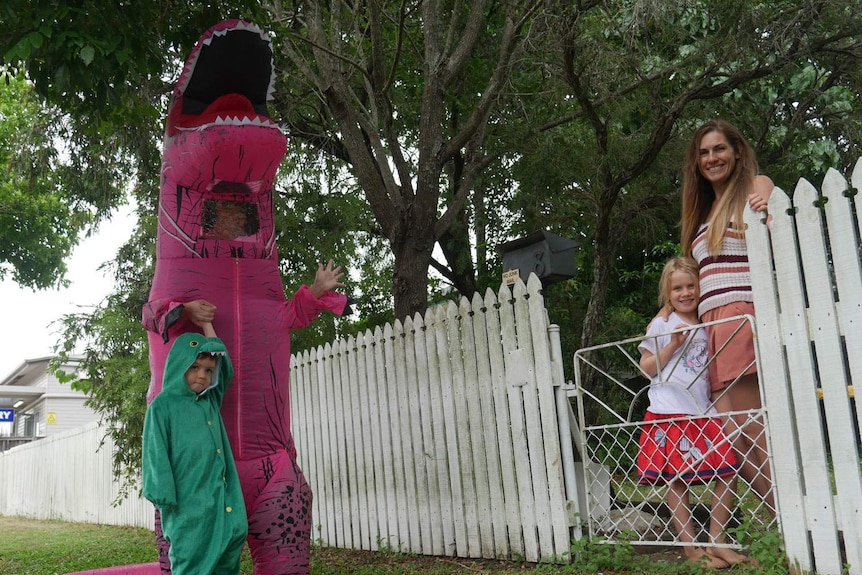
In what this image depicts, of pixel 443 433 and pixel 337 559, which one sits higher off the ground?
pixel 443 433

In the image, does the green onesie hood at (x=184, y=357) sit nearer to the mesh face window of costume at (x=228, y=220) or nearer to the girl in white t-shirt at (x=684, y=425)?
the mesh face window of costume at (x=228, y=220)

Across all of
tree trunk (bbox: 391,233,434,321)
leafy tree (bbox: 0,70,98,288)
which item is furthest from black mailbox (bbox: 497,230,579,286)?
leafy tree (bbox: 0,70,98,288)

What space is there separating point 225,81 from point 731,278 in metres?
2.61

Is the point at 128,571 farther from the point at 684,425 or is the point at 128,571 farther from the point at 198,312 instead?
the point at 684,425

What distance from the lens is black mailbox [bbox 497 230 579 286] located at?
495cm

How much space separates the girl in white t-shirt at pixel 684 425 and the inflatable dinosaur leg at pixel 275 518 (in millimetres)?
1690

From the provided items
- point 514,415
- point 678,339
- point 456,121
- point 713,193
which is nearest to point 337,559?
point 514,415

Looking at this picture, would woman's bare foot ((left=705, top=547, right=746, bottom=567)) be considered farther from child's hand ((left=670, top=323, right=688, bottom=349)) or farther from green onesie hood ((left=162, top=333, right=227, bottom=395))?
green onesie hood ((left=162, top=333, right=227, bottom=395))

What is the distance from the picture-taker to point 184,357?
331 cm

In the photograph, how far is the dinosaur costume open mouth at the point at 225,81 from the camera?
3682mm

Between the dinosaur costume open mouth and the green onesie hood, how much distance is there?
3.35 feet

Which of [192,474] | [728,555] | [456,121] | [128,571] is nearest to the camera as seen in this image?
[192,474]

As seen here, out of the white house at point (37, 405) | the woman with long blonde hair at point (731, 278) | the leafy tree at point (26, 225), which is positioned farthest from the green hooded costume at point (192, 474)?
the white house at point (37, 405)

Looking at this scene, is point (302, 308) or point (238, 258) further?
point (302, 308)
